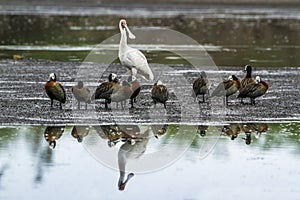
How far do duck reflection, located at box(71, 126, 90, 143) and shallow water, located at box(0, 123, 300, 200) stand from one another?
77 mm

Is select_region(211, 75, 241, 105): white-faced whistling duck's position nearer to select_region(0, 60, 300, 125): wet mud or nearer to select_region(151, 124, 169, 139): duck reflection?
select_region(0, 60, 300, 125): wet mud

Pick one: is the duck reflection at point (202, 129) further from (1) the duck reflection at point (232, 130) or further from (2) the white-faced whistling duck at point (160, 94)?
(2) the white-faced whistling duck at point (160, 94)

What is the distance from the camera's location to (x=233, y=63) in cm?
2383

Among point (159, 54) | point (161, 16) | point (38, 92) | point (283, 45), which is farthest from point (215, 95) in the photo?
point (161, 16)

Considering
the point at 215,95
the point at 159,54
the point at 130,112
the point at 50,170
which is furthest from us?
the point at 159,54

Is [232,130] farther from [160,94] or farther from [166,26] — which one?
[166,26]

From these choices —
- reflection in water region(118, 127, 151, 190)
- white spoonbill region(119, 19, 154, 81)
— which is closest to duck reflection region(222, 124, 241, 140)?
reflection in water region(118, 127, 151, 190)

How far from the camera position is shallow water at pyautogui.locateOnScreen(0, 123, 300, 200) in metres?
9.51

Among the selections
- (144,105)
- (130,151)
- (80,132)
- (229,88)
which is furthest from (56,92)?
(130,151)

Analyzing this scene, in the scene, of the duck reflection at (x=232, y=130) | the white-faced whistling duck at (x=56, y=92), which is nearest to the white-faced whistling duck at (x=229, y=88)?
the duck reflection at (x=232, y=130)

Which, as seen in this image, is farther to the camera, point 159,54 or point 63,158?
point 159,54

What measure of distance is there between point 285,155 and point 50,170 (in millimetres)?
3027

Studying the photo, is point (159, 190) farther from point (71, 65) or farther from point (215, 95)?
point (71, 65)

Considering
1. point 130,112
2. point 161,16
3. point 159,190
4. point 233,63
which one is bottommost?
point 159,190
